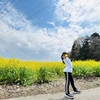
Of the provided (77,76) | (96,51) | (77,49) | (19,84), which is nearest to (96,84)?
(77,76)

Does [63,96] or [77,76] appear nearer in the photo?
[63,96]

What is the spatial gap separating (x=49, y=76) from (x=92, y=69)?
3.60m

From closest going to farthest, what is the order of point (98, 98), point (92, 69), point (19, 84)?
1. point (98, 98)
2. point (19, 84)
3. point (92, 69)

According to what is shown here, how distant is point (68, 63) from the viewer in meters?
5.90

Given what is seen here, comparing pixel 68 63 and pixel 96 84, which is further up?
pixel 68 63

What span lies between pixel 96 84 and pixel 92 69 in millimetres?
2245

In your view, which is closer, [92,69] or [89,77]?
[89,77]

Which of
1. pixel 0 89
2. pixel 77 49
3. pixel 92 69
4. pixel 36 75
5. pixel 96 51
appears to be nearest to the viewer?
pixel 0 89

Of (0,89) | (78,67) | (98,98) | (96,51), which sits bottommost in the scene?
(98,98)

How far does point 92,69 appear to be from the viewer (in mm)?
10250

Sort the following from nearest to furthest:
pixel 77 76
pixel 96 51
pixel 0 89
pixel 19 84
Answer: pixel 0 89 < pixel 19 84 < pixel 77 76 < pixel 96 51

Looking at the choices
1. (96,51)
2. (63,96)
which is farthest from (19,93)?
(96,51)

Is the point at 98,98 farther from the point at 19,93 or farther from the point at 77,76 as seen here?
the point at 77,76

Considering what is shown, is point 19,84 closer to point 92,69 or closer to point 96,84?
point 96,84
